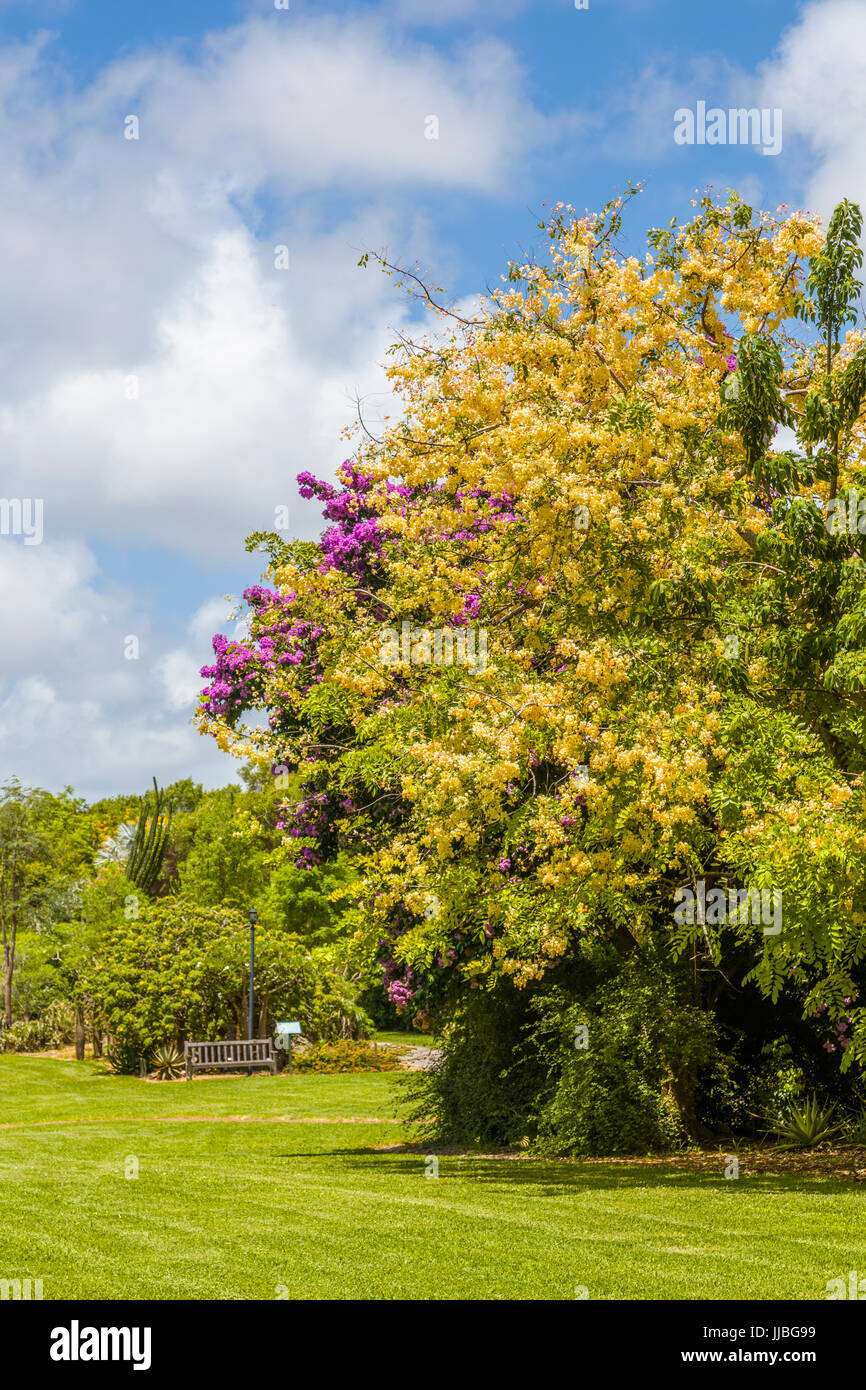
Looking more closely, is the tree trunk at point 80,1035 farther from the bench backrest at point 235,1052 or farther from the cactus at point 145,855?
the cactus at point 145,855

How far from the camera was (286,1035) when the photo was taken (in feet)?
94.6

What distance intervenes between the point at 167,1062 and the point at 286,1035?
2.69 m

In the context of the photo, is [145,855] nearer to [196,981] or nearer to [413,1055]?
[196,981]

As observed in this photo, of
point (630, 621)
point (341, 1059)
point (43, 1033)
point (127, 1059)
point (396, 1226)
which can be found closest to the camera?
point (396, 1226)

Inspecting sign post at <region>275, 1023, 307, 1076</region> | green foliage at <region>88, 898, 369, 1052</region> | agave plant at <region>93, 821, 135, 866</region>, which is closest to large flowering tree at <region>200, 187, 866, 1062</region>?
sign post at <region>275, 1023, 307, 1076</region>

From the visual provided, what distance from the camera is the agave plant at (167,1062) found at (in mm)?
28938

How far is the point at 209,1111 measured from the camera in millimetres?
21094

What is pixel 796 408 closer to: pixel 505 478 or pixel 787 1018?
pixel 505 478

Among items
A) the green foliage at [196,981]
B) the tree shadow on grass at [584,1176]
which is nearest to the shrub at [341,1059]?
the green foliage at [196,981]

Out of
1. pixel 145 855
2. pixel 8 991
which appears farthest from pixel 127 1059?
pixel 145 855

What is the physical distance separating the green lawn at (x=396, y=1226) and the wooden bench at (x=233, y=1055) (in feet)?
41.7

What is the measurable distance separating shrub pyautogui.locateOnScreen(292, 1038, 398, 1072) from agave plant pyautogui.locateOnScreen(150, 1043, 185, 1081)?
100 inches
